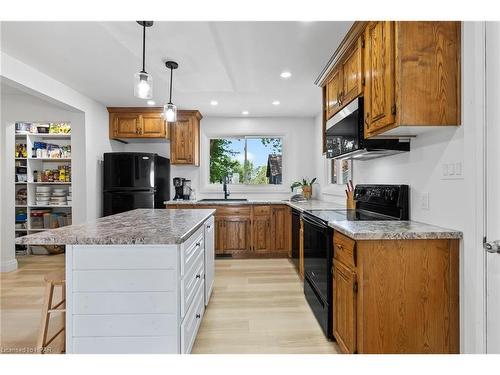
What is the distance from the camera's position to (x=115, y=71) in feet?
9.29

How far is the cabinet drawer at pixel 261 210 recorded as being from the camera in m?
4.20

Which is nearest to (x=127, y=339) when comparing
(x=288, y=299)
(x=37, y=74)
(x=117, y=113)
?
(x=288, y=299)

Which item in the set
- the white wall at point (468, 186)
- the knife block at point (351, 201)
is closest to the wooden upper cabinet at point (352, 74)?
the white wall at point (468, 186)

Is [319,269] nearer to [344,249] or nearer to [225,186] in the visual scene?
[344,249]

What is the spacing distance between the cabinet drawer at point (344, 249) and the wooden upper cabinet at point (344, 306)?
1.7 inches

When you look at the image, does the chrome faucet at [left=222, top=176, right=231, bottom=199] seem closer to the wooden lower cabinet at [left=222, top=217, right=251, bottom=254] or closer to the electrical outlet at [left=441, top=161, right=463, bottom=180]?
the wooden lower cabinet at [left=222, top=217, right=251, bottom=254]

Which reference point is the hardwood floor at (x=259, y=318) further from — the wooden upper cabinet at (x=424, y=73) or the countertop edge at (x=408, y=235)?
the wooden upper cabinet at (x=424, y=73)

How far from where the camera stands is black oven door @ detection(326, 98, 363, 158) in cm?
200

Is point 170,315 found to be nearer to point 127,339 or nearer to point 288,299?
point 127,339

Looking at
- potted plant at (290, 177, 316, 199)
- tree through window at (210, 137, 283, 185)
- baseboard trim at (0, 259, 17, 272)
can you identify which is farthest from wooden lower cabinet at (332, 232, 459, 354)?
baseboard trim at (0, 259, 17, 272)

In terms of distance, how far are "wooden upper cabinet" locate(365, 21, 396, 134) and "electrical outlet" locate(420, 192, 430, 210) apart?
0.57 metres

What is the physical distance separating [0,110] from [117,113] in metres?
1.42

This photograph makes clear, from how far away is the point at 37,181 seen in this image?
4.55m

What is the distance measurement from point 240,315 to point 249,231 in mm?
1893
